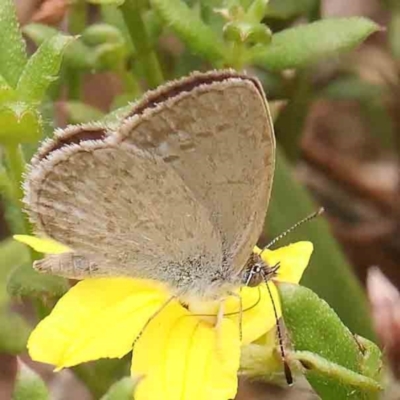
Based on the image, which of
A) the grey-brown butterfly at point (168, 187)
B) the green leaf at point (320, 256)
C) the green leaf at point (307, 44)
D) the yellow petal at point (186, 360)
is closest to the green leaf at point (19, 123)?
the grey-brown butterfly at point (168, 187)

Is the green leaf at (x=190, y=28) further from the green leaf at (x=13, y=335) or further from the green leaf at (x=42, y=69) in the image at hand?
the green leaf at (x=13, y=335)

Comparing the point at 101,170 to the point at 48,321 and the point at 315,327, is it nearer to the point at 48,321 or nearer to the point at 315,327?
the point at 48,321

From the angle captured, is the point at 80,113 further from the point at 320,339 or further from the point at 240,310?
the point at 320,339

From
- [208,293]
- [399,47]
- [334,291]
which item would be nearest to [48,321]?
[208,293]

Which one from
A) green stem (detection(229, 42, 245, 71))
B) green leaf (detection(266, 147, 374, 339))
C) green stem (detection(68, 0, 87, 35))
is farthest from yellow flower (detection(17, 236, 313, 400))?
green stem (detection(68, 0, 87, 35))

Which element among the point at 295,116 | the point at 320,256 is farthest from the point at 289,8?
the point at 320,256
